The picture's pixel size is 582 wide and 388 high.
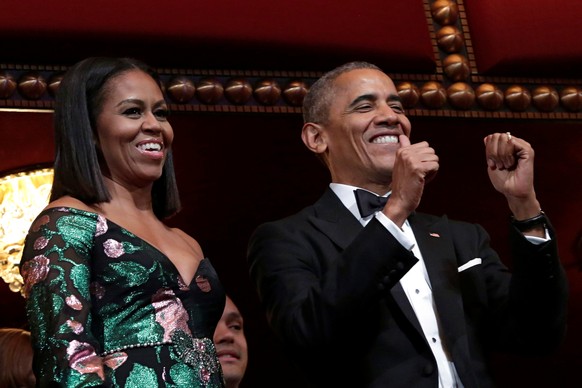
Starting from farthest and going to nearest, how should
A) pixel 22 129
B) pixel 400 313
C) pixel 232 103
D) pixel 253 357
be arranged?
pixel 253 357 < pixel 22 129 < pixel 232 103 < pixel 400 313

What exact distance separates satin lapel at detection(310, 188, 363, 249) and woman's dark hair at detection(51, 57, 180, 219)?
18.0 inches

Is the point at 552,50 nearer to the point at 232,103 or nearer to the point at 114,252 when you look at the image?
the point at 232,103

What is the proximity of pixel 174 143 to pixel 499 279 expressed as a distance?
3.17 feet

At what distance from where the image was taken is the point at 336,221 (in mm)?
2496

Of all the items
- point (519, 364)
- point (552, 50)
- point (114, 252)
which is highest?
point (552, 50)

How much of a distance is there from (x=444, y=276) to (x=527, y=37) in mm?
864

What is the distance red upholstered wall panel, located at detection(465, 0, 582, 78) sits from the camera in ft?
9.98

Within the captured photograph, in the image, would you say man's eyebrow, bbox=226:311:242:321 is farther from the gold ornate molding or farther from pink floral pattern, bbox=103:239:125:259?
pink floral pattern, bbox=103:239:125:259

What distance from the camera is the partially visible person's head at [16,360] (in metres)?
2.46

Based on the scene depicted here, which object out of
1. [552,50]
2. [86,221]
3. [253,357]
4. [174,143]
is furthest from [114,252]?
[253,357]

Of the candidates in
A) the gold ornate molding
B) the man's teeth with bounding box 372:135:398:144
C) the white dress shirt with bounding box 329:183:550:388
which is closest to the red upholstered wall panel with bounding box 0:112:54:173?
the gold ornate molding

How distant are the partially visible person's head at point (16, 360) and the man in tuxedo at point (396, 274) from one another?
0.48m

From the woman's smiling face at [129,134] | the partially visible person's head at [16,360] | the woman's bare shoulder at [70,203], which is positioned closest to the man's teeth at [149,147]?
the woman's smiling face at [129,134]

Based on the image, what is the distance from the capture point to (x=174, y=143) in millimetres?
3129
